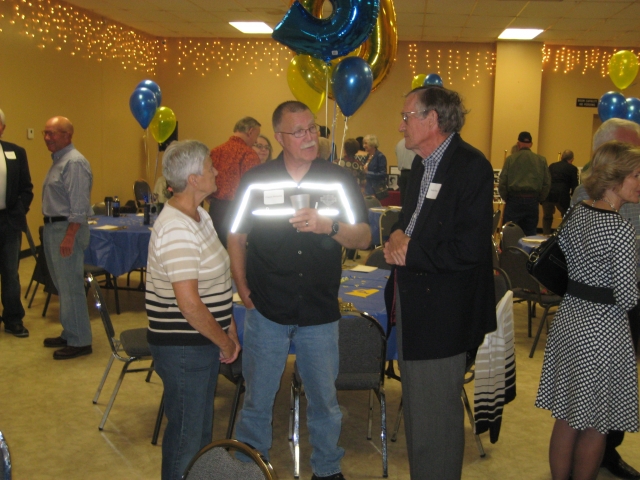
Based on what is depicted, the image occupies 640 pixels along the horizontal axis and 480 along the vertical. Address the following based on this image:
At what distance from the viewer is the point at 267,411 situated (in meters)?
2.59

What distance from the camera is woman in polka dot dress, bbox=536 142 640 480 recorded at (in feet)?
7.68

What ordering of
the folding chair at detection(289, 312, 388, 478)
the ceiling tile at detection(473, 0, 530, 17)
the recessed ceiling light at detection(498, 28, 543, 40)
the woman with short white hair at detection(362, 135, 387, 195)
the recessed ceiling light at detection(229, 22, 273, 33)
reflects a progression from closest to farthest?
the folding chair at detection(289, 312, 388, 478) → the ceiling tile at detection(473, 0, 530, 17) → the woman with short white hair at detection(362, 135, 387, 195) → the recessed ceiling light at detection(498, 28, 543, 40) → the recessed ceiling light at detection(229, 22, 273, 33)

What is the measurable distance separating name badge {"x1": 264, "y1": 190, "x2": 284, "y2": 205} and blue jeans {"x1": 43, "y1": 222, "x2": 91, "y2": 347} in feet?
8.56

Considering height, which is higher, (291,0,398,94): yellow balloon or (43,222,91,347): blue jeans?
(291,0,398,94): yellow balloon

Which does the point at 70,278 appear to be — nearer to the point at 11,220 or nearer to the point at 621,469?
the point at 11,220

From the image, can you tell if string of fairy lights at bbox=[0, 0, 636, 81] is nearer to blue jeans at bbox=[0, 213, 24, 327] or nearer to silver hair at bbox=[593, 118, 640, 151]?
blue jeans at bbox=[0, 213, 24, 327]

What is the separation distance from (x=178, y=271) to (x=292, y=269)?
1.80ft

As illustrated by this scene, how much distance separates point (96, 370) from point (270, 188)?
2.55 m

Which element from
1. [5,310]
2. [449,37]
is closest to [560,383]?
[5,310]

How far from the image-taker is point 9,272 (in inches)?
196

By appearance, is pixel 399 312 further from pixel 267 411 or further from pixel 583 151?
pixel 583 151

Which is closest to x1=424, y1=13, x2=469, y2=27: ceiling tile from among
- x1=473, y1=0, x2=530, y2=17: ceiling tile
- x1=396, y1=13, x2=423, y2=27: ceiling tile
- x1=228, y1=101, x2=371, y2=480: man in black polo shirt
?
x1=396, y1=13, x2=423, y2=27: ceiling tile

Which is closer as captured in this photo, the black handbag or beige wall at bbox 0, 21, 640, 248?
the black handbag

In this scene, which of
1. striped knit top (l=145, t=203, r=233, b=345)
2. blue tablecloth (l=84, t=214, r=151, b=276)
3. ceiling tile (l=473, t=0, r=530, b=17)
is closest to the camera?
striped knit top (l=145, t=203, r=233, b=345)
